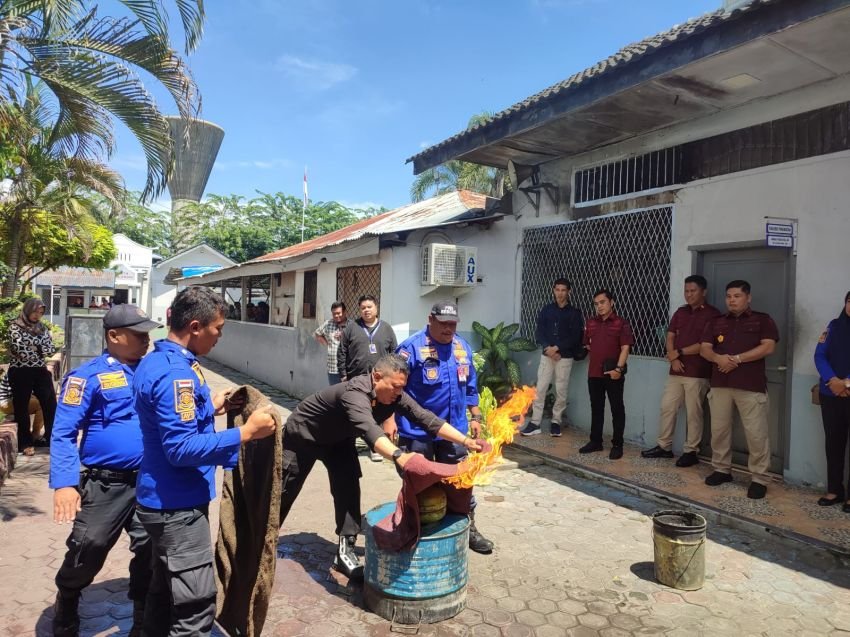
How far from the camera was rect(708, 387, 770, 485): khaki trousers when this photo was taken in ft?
18.4

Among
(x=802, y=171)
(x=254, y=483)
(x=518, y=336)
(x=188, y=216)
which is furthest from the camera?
(x=188, y=216)

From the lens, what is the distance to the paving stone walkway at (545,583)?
3398mm

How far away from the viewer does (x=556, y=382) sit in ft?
26.3

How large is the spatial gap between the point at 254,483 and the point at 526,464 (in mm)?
4638

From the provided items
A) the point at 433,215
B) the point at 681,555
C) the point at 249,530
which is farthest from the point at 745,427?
the point at 433,215

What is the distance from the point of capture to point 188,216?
47.4 m

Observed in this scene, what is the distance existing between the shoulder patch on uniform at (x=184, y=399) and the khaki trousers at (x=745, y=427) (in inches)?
209

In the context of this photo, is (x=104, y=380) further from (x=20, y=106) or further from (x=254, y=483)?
(x=20, y=106)

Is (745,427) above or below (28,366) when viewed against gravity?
below

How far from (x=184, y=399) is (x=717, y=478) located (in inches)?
213

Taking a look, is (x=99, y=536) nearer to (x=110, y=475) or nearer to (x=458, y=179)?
(x=110, y=475)

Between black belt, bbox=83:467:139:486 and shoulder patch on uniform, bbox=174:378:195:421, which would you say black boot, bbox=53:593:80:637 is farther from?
shoulder patch on uniform, bbox=174:378:195:421

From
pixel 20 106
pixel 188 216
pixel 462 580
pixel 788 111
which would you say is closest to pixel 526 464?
pixel 462 580

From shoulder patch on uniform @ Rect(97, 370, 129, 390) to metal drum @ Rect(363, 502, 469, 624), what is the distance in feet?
5.43
